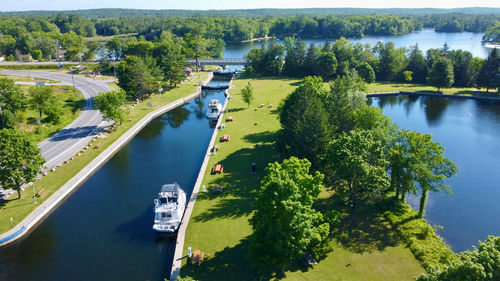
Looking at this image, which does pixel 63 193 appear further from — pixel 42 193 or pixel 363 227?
pixel 363 227

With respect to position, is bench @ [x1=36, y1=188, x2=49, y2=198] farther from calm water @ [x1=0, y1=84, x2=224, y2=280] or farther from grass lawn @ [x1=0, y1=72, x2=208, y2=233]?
calm water @ [x1=0, y1=84, x2=224, y2=280]

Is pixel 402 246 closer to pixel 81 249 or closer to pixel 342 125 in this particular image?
pixel 342 125

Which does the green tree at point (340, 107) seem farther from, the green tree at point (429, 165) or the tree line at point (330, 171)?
the green tree at point (429, 165)

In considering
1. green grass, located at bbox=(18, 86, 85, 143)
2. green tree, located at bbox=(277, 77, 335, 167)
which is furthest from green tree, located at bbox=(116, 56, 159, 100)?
green tree, located at bbox=(277, 77, 335, 167)

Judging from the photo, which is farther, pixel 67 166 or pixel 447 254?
pixel 67 166

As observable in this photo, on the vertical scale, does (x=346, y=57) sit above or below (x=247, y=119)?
above

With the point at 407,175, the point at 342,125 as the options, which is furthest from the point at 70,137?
the point at 407,175

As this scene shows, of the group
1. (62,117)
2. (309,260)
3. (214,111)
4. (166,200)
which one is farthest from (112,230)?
(214,111)

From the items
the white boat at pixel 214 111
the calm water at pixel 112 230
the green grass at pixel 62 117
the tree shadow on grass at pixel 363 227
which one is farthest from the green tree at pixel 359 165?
the green grass at pixel 62 117

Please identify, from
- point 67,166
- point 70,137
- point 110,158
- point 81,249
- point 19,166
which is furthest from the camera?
point 70,137
